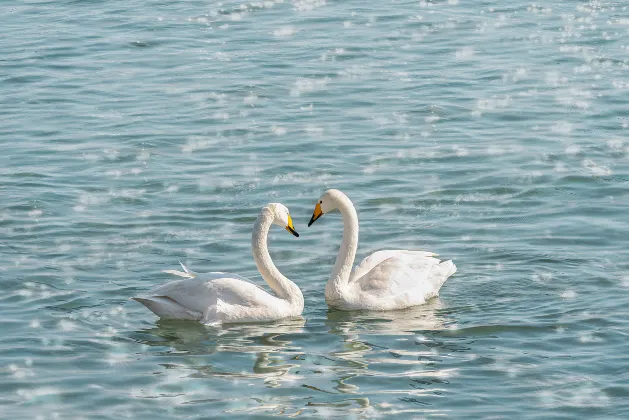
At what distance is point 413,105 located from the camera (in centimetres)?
2233

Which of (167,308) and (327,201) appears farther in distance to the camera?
(327,201)

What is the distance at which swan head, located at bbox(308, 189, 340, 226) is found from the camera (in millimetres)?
14586

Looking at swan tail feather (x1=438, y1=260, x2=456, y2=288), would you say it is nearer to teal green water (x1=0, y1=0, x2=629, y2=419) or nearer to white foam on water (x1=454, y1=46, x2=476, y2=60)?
A: teal green water (x1=0, y1=0, x2=629, y2=419)

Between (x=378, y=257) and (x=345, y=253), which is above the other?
(x=345, y=253)

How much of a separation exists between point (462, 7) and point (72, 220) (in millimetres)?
14801

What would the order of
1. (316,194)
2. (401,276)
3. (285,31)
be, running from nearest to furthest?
1. (401,276)
2. (316,194)
3. (285,31)

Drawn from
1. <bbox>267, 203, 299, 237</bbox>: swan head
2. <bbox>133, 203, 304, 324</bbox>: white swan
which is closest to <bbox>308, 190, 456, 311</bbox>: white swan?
<bbox>267, 203, 299, 237</bbox>: swan head

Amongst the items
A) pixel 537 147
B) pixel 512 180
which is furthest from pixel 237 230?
pixel 537 147

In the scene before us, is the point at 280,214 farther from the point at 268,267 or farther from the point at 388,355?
the point at 388,355

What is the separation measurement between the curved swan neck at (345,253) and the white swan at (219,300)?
45 centimetres

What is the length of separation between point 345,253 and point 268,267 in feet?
3.01

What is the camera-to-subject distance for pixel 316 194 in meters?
18.2

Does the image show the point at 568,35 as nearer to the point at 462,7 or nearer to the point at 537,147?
the point at 462,7

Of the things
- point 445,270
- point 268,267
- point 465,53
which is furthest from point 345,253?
point 465,53
